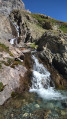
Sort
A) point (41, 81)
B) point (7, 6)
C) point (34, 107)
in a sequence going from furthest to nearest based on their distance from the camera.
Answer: point (7, 6), point (41, 81), point (34, 107)

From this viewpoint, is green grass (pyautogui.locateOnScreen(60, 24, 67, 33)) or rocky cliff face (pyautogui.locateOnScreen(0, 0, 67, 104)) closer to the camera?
Answer: rocky cliff face (pyautogui.locateOnScreen(0, 0, 67, 104))

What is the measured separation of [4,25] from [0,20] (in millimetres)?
2859

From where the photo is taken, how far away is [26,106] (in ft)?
46.2

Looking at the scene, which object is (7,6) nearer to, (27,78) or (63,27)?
(63,27)

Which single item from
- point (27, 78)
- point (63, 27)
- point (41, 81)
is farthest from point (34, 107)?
point (63, 27)

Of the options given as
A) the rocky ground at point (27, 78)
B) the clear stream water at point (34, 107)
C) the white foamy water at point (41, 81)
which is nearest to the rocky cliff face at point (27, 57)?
the rocky ground at point (27, 78)

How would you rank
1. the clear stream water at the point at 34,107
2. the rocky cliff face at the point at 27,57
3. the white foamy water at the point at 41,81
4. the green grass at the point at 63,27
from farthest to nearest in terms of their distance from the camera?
the green grass at the point at 63,27
the white foamy water at the point at 41,81
the rocky cliff face at the point at 27,57
the clear stream water at the point at 34,107

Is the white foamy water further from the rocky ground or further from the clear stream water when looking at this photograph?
the clear stream water

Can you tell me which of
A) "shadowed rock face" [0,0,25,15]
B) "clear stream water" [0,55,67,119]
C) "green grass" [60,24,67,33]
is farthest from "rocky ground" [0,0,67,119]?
"green grass" [60,24,67,33]

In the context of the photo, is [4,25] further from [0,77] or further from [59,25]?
[59,25]

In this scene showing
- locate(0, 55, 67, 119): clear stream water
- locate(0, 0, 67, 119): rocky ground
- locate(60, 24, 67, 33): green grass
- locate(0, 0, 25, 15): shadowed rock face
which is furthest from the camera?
locate(60, 24, 67, 33): green grass

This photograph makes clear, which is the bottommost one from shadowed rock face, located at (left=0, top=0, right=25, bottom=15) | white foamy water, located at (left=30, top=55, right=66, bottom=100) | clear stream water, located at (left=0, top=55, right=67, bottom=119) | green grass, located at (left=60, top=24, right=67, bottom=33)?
clear stream water, located at (left=0, top=55, right=67, bottom=119)

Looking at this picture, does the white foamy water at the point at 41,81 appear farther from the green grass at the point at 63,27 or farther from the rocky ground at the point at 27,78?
the green grass at the point at 63,27

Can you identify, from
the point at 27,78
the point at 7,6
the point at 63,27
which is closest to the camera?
the point at 27,78
